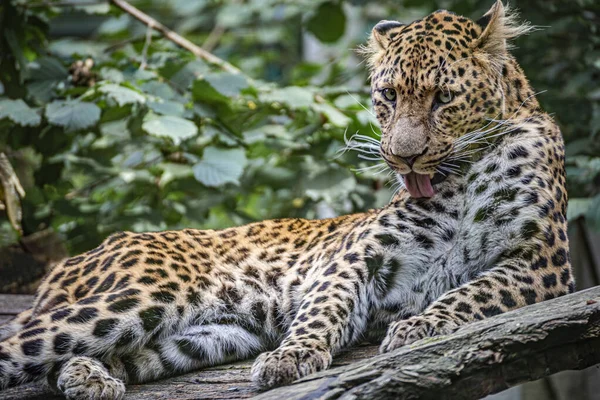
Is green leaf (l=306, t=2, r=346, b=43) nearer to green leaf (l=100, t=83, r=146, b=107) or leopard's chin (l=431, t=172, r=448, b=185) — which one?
green leaf (l=100, t=83, r=146, b=107)

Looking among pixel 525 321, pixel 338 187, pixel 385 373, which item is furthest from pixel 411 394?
pixel 338 187

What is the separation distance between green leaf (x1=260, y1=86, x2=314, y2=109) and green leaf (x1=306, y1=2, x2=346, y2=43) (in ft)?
6.95

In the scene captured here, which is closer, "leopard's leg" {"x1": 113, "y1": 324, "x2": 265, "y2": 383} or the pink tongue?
"leopard's leg" {"x1": 113, "y1": 324, "x2": 265, "y2": 383}

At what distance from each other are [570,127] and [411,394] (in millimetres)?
6453

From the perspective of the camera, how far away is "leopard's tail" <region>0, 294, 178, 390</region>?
4.73 meters

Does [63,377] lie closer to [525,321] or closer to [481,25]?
[525,321]

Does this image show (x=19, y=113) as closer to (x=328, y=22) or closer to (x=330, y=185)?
(x=330, y=185)

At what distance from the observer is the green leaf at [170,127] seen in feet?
22.9

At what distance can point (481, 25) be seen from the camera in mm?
5625

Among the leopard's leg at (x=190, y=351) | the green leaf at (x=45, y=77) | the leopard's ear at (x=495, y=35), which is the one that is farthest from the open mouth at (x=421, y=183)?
the green leaf at (x=45, y=77)

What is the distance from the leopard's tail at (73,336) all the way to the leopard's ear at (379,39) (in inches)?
93.1

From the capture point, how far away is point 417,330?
4453 millimetres

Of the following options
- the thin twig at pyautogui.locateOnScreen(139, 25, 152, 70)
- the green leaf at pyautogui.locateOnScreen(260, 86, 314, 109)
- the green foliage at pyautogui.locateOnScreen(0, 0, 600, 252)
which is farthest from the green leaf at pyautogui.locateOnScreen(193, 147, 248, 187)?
the thin twig at pyautogui.locateOnScreen(139, 25, 152, 70)

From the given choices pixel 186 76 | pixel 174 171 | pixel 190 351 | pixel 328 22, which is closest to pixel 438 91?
pixel 190 351
